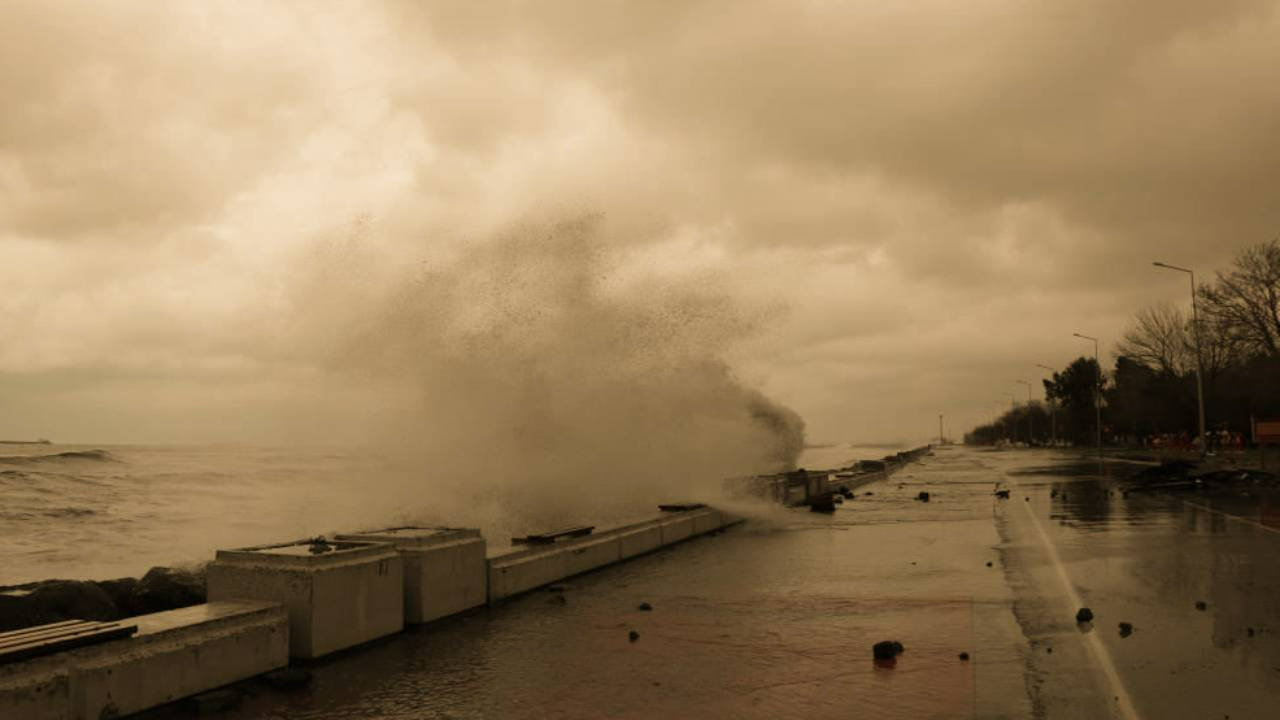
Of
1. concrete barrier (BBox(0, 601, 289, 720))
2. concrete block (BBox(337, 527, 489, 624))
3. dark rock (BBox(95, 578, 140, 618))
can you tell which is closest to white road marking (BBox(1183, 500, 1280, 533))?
concrete block (BBox(337, 527, 489, 624))

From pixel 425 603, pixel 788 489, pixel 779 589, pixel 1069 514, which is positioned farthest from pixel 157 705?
pixel 788 489

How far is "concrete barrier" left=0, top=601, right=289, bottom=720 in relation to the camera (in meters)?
5.40

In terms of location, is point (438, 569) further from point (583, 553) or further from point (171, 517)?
point (171, 517)

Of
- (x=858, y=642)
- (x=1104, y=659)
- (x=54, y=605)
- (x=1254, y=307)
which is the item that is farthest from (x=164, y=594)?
(x=1254, y=307)

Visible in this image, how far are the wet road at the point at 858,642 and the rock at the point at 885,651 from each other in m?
0.10

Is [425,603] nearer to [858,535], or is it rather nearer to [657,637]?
[657,637]

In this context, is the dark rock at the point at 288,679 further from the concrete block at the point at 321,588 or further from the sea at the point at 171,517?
the sea at the point at 171,517

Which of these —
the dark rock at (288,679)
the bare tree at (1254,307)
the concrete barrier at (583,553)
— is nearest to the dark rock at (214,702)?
the dark rock at (288,679)

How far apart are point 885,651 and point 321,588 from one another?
4.73 m

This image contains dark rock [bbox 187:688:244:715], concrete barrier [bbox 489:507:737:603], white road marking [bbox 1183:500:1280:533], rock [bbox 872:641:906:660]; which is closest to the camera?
dark rock [bbox 187:688:244:715]

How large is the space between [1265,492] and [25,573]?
3309 centimetres

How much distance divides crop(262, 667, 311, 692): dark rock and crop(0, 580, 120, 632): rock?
190 inches

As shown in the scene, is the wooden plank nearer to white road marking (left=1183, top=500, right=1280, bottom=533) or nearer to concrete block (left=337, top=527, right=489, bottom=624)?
concrete block (left=337, top=527, right=489, bottom=624)

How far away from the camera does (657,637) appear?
8594 millimetres
